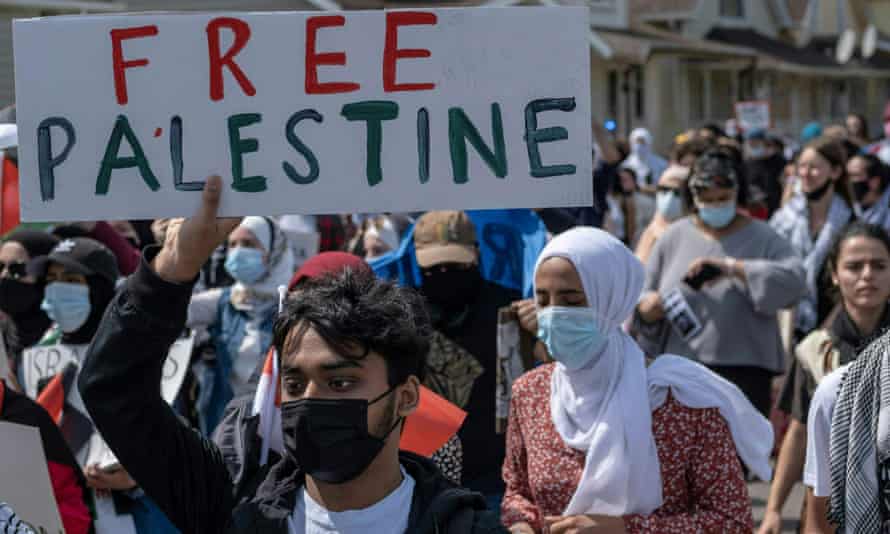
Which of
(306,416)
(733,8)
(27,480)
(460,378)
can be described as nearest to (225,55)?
(306,416)

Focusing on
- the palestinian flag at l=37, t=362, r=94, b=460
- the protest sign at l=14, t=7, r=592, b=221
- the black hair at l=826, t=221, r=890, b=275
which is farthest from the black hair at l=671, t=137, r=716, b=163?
the protest sign at l=14, t=7, r=592, b=221

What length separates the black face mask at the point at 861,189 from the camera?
36.4 feet

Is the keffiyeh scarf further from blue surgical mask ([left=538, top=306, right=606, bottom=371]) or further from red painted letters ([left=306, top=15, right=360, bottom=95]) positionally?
red painted letters ([left=306, top=15, right=360, bottom=95])

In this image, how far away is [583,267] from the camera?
4.33 metres

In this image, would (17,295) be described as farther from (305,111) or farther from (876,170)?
(876,170)

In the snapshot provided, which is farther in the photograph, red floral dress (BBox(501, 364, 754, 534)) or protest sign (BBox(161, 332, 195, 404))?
protest sign (BBox(161, 332, 195, 404))

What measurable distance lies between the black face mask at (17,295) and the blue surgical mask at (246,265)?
38.7 inches

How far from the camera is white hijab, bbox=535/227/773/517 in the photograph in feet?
13.3

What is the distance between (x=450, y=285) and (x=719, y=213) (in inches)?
99.5

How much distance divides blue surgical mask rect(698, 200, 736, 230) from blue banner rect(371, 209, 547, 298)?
177cm

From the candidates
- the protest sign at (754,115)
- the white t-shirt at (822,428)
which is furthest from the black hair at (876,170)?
the protest sign at (754,115)

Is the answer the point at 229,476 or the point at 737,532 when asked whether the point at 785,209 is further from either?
the point at 229,476

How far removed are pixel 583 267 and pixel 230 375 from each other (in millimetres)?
3009

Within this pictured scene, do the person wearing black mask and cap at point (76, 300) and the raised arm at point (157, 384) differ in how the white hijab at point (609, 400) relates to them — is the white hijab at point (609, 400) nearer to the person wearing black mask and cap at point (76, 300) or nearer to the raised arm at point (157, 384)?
the raised arm at point (157, 384)
